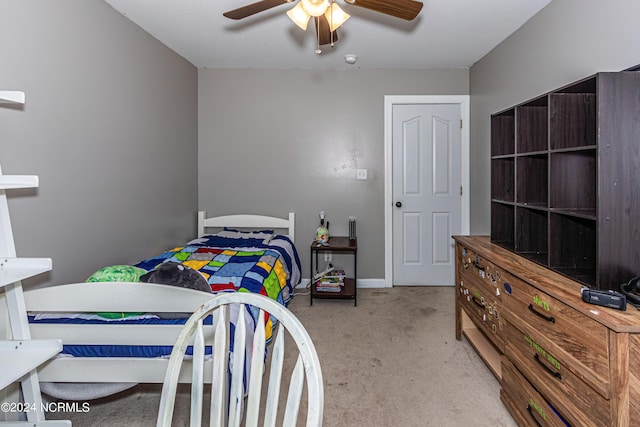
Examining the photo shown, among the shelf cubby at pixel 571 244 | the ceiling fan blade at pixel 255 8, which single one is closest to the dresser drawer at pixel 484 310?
the shelf cubby at pixel 571 244

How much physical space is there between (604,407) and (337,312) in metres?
2.41

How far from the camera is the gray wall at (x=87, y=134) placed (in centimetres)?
195

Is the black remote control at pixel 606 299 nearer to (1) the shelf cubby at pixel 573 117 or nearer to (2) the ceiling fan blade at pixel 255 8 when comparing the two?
(1) the shelf cubby at pixel 573 117

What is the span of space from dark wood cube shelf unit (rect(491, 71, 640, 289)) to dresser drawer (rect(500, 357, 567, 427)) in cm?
55

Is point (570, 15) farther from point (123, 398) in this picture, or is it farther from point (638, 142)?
point (123, 398)

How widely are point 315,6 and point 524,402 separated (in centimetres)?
222

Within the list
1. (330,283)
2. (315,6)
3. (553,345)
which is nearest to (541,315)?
(553,345)

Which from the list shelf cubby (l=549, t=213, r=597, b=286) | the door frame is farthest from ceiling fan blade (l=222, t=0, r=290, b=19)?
the door frame

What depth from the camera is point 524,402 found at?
5.90 ft

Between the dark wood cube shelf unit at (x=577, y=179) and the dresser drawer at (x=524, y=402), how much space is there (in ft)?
1.81

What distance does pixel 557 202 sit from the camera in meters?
1.94

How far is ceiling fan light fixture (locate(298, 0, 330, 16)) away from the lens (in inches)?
76.9

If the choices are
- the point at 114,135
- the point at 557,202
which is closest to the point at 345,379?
the point at 557,202

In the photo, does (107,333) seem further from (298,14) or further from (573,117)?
(573,117)
